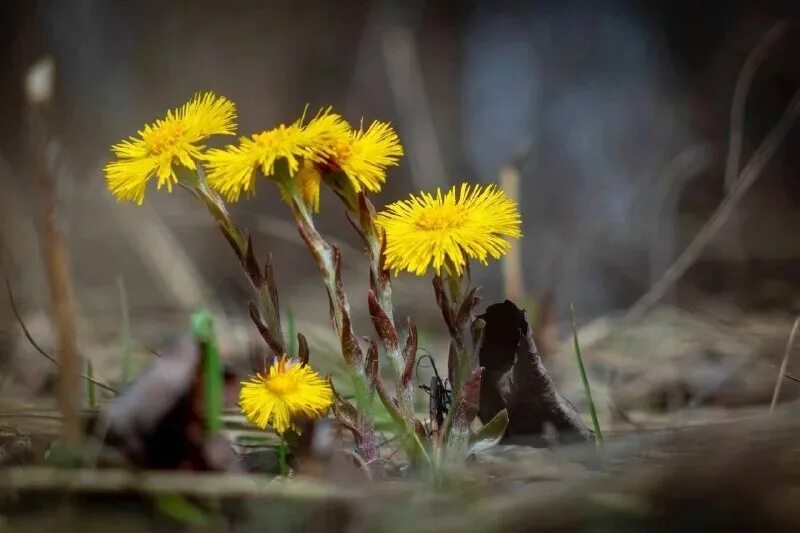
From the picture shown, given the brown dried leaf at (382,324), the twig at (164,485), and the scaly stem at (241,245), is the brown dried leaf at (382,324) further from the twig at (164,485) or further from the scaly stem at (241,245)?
the twig at (164,485)

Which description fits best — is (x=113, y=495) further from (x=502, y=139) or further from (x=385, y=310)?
(x=502, y=139)

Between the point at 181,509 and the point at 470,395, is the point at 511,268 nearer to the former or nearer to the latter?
the point at 470,395

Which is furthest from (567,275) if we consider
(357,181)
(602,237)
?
(357,181)

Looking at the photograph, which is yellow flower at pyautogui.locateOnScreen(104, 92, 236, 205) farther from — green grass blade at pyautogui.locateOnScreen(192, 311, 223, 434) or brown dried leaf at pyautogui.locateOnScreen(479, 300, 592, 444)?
brown dried leaf at pyautogui.locateOnScreen(479, 300, 592, 444)

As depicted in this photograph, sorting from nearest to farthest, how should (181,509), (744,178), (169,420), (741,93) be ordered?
(181,509) < (169,420) < (744,178) < (741,93)

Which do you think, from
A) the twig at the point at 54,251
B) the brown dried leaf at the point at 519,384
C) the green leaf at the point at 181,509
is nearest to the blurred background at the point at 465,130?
the brown dried leaf at the point at 519,384

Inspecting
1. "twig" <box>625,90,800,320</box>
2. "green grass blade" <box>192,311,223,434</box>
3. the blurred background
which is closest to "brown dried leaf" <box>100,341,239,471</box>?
"green grass blade" <box>192,311,223,434</box>

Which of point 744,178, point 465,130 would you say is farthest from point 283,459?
point 465,130
